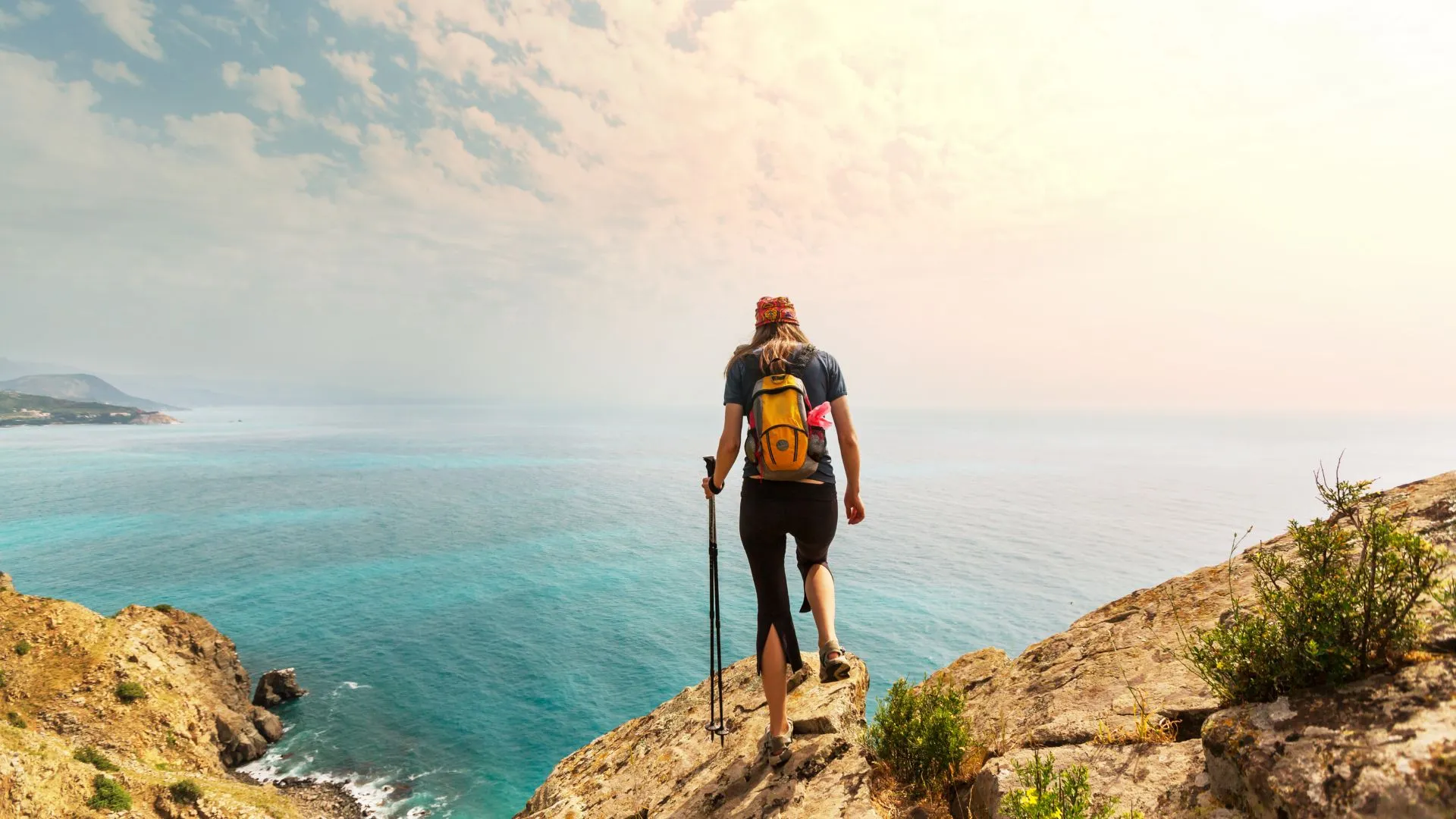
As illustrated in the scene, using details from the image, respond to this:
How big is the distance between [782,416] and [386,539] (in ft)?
352

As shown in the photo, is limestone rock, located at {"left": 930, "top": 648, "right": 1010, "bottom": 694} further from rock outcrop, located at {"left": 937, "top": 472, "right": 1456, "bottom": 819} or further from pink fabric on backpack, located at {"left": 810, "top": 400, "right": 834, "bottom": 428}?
pink fabric on backpack, located at {"left": 810, "top": 400, "right": 834, "bottom": 428}

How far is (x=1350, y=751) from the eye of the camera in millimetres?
3240

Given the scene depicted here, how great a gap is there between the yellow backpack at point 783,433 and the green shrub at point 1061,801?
2983mm

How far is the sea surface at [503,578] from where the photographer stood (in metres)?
45.3

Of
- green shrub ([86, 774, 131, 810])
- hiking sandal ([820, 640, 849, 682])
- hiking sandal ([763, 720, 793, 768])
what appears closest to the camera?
hiking sandal ([763, 720, 793, 768])

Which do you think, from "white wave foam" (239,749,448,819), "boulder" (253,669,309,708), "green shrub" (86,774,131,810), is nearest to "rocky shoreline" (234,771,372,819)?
"white wave foam" (239,749,448,819)

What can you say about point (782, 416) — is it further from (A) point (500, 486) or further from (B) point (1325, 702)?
(A) point (500, 486)

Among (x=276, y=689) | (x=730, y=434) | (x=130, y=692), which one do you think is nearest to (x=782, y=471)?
(x=730, y=434)

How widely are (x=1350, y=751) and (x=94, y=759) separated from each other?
4612 centimetres

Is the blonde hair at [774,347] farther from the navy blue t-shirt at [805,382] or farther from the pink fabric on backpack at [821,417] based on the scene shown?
the pink fabric on backpack at [821,417]

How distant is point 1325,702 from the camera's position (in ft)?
11.9

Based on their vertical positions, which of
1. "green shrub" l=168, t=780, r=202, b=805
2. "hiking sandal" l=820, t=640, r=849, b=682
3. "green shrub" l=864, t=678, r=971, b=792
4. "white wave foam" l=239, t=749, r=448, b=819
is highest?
"hiking sandal" l=820, t=640, r=849, b=682

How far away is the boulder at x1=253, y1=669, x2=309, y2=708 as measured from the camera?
46.1 meters

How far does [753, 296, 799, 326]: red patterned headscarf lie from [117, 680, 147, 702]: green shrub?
49.5m
